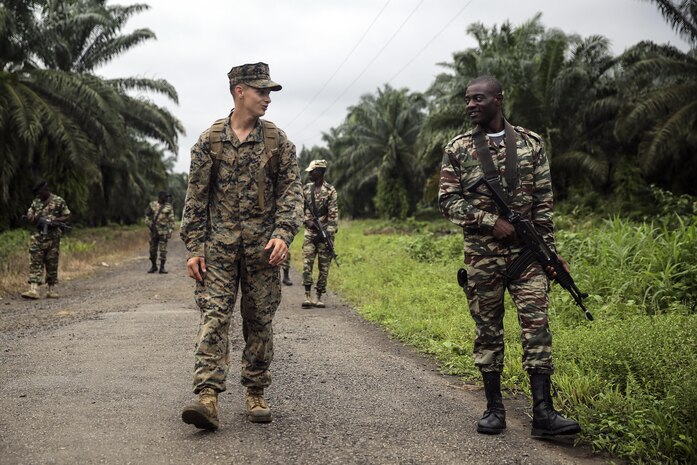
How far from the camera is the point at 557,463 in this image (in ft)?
10.4

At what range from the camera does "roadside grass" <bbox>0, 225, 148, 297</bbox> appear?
36.3 ft

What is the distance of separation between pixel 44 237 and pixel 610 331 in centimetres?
872

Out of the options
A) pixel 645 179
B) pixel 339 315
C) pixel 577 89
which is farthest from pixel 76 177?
pixel 645 179

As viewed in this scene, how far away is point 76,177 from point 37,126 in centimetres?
400

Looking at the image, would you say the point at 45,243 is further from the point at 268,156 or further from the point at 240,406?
the point at 268,156

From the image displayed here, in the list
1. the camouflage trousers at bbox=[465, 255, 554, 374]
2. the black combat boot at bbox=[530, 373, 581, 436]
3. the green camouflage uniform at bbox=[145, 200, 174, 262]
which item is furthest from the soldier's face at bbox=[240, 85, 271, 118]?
the green camouflage uniform at bbox=[145, 200, 174, 262]

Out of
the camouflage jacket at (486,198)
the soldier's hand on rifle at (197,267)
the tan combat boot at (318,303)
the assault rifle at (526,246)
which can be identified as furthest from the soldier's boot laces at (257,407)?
the tan combat boot at (318,303)

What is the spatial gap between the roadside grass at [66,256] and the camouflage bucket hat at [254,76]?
8150 millimetres

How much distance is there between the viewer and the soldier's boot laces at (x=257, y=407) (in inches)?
147

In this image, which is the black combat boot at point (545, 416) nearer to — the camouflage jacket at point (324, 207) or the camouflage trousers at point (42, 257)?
the camouflage jacket at point (324, 207)

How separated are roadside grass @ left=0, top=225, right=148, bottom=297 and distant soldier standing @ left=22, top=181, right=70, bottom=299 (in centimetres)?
56

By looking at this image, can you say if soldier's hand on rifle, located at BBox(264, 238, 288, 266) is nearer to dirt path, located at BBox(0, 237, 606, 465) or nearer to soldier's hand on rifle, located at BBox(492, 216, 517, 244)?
dirt path, located at BBox(0, 237, 606, 465)

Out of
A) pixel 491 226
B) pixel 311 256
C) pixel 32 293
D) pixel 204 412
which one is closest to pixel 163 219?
pixel 32 293

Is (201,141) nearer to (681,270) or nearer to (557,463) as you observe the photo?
(557,463)
